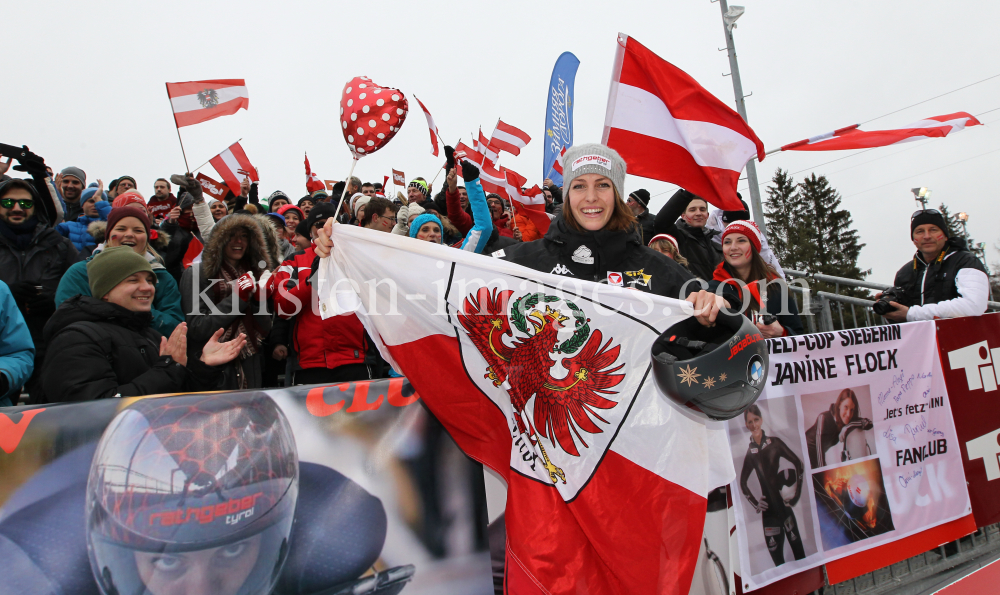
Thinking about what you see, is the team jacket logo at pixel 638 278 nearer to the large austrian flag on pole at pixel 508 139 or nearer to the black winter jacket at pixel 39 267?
the black winter jacket at pixel 39 267

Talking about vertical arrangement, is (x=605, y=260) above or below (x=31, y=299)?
below

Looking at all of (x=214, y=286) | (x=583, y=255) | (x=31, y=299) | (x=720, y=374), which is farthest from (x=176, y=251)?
(x=720, y=374)

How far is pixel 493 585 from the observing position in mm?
2889

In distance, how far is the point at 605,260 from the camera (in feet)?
9.62

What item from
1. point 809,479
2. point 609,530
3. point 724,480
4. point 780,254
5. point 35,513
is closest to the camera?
point 35,513

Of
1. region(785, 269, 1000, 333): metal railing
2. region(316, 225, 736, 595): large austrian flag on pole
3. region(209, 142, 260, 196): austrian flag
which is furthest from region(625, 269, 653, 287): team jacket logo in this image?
region(209, 142, 260, 196): austrian flag

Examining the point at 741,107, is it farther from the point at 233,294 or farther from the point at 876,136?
the point at 233,294

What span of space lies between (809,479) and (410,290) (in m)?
2.60

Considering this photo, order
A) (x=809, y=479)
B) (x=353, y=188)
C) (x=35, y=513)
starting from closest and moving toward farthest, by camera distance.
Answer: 1. (x=35, y=513)
2. (x=809, y=479)
3. (x=353, y=188)

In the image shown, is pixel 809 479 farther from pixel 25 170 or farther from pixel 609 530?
pixel 25 170

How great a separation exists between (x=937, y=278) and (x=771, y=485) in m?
3.28

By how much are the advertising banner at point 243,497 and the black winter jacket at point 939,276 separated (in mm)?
4706

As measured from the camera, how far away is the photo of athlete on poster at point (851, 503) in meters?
3.62

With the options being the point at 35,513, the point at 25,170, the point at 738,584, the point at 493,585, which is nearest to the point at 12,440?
the point at 35,513
